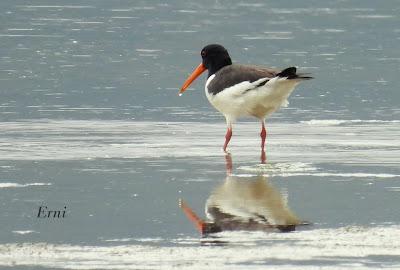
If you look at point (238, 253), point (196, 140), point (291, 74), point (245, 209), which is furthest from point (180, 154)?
point (238, 253)

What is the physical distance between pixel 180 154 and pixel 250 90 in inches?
50.0

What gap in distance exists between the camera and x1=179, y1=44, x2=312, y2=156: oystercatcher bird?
13539mm

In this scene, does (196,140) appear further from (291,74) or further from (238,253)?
(238,253)

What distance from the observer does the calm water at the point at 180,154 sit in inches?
331

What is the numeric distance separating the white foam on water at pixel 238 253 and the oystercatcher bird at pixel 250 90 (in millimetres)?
4725

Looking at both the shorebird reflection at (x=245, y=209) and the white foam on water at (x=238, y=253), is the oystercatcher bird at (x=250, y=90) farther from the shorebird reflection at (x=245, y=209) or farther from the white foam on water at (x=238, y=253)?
the white foam on water at (x=238, y=253)

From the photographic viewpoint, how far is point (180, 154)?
13008mm

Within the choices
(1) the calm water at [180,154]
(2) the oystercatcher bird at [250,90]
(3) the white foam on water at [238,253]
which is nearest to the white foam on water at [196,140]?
(1) the calm water at [180,154]

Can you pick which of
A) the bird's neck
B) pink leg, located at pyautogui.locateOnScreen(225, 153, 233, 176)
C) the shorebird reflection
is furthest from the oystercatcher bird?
the shorebird reflection

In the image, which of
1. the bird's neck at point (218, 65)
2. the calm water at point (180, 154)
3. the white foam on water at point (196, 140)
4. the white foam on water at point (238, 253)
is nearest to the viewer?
the white foam on water at point (238, 253)

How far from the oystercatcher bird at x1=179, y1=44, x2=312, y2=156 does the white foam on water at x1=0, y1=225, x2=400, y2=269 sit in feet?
15.5

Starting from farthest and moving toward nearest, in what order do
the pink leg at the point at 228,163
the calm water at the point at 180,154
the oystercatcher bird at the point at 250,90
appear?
the oystercatcher bird at the point at 250,90, the pink leg at the point at 228,163, the calm water at the point at 180,154

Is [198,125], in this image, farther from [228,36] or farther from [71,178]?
[228,36]

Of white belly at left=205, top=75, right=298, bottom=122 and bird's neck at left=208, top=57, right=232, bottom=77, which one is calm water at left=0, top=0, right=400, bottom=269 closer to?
white belly at left=205, top=75, right=298, bottom=122
